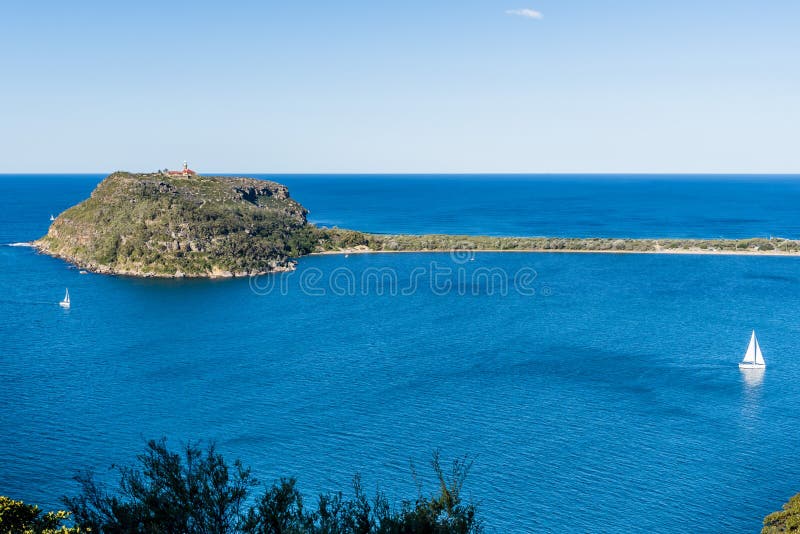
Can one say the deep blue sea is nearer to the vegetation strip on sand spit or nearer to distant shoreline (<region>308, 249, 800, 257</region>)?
the vegetation strip on sand spit

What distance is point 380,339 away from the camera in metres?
72.2

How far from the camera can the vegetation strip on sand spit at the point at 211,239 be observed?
113 meters

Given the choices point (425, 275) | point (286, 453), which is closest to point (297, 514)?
point (286, 453)

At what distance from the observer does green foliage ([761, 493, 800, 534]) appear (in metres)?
30.4

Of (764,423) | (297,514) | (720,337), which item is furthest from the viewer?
(720,337)

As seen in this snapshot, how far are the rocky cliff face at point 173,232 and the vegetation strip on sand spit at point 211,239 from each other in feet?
0.57

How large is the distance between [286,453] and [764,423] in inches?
1389

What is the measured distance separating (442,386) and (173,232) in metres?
73.3

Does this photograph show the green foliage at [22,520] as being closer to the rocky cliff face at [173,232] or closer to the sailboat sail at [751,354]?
the sailboat sail at [751,354]

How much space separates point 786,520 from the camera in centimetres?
3109

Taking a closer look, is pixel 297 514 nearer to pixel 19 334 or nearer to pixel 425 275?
pixel 19 334

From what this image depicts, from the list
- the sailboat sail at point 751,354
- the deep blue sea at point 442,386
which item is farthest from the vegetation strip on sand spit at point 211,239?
the sailboat sail at point 751,354

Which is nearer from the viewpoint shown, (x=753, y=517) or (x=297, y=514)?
(x=297, y=514)

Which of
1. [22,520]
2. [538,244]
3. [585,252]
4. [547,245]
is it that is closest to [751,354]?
[22,520]
